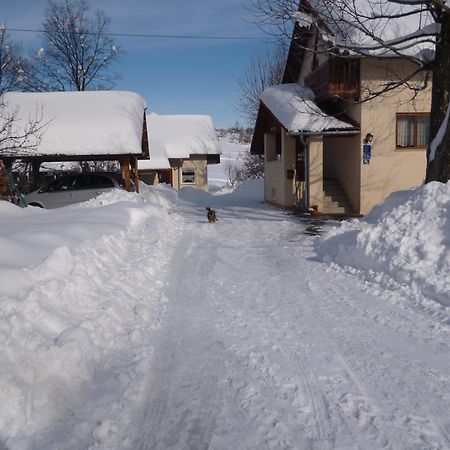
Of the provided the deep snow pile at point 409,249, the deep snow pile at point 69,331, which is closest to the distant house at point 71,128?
the deep snow pile at point 69,331

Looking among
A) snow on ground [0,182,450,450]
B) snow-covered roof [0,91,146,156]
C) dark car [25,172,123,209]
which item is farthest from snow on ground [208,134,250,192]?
snow on ground [0,182,450,450]

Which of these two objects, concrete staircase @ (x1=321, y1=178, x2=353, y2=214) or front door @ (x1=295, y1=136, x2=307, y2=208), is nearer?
concrete staircase @ (x1=321, y1=178, x2=353, y2=214)

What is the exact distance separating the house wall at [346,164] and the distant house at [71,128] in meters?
7.12

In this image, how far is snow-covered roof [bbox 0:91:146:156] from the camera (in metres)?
15.2

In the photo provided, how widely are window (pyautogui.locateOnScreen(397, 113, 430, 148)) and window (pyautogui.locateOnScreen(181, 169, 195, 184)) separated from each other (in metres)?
20.3

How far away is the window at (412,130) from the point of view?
13974mm

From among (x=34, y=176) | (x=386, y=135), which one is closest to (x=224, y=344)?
(x=386, y=135)

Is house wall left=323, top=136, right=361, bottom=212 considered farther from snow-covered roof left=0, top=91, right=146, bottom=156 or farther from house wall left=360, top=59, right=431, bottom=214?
snow-covered roof left=0, top=91, right=146, bottom=156

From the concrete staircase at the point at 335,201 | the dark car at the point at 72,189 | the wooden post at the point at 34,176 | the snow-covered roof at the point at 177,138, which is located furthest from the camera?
the snow-covered roof at the point at 177,138

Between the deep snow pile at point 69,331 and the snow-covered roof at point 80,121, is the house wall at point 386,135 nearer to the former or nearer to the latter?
the snow-covered roof at point 80,121

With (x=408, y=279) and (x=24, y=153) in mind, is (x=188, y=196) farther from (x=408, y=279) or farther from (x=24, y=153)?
(x=408, y=279)

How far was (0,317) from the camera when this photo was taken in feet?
11.5

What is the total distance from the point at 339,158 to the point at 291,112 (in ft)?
9.44

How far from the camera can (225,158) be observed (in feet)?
253
